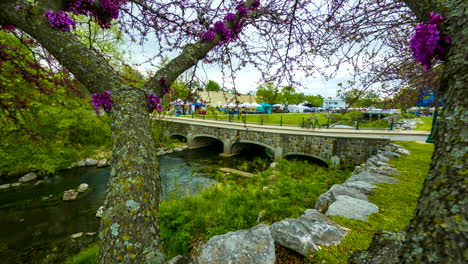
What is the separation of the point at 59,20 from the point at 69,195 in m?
9.96

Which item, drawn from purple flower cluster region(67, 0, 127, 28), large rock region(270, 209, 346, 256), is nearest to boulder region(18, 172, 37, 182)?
purple flower cluster region(67, 0, 127, 28)

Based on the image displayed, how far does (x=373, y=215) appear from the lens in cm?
276

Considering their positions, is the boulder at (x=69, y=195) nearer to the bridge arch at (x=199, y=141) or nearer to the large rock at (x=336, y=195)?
the large rock at (x=336, y=195)

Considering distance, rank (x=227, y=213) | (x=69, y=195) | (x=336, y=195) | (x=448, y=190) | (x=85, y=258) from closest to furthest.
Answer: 1. (x=448, y=190)
2. (x=336, y=195)
3. (x=85, y=258)
4. (x=227, y=213)
5. (x=69, y=195)

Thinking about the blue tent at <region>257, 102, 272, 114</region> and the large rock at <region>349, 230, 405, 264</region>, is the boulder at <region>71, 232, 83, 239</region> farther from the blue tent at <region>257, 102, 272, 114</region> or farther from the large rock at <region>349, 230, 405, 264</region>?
the large rock at <region>349, 230, 405, 264</region>

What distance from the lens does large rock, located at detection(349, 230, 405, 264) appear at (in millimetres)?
1425

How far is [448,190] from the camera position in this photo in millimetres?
616

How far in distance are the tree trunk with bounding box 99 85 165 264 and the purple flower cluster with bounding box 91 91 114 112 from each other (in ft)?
0.18

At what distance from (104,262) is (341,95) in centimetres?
370

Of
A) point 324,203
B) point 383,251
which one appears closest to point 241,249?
point 383,251

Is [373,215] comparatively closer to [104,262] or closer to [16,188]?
[104,262]

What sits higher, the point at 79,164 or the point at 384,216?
the point at 384,216

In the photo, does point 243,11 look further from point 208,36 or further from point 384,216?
point 384,216

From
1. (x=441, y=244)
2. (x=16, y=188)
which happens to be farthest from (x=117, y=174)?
(x=16, y=188)
